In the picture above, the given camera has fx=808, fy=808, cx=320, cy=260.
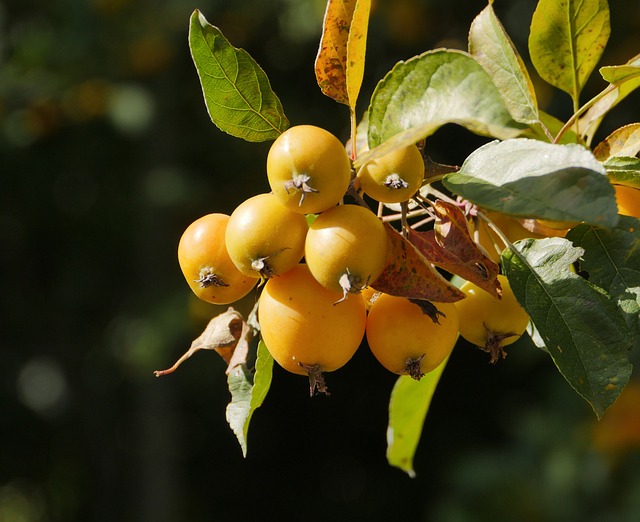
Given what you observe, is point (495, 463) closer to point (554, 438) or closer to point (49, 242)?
point (554, 438)

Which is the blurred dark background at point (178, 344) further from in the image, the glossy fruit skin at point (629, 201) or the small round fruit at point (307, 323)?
the small round fruit at point (307, 323)

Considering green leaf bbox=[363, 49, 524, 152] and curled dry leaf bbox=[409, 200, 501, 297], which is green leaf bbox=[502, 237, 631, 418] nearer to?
curled dry leaf bbox=[409, 200, 501, 297]

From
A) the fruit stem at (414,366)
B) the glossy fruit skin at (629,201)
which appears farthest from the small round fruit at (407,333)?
the glossy fruit skin at (629,201)

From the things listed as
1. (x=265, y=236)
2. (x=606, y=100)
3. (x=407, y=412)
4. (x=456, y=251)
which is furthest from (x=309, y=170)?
(x=407, y=412)

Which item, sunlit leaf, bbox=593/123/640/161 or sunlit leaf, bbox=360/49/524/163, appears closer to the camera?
sunlit leaf, bbox=360/49/524/163

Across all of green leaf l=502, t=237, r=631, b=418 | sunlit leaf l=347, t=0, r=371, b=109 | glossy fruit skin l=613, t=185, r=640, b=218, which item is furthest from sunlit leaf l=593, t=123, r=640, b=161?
sunlit leaf l=347, t=0, r=371, b=109

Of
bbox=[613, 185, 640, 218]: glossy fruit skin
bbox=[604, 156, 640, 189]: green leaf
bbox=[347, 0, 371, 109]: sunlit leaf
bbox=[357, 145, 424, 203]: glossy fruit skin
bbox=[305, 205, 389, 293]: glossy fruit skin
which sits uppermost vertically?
bbox=[347, 0, 371, 109]: sunlit leaf
